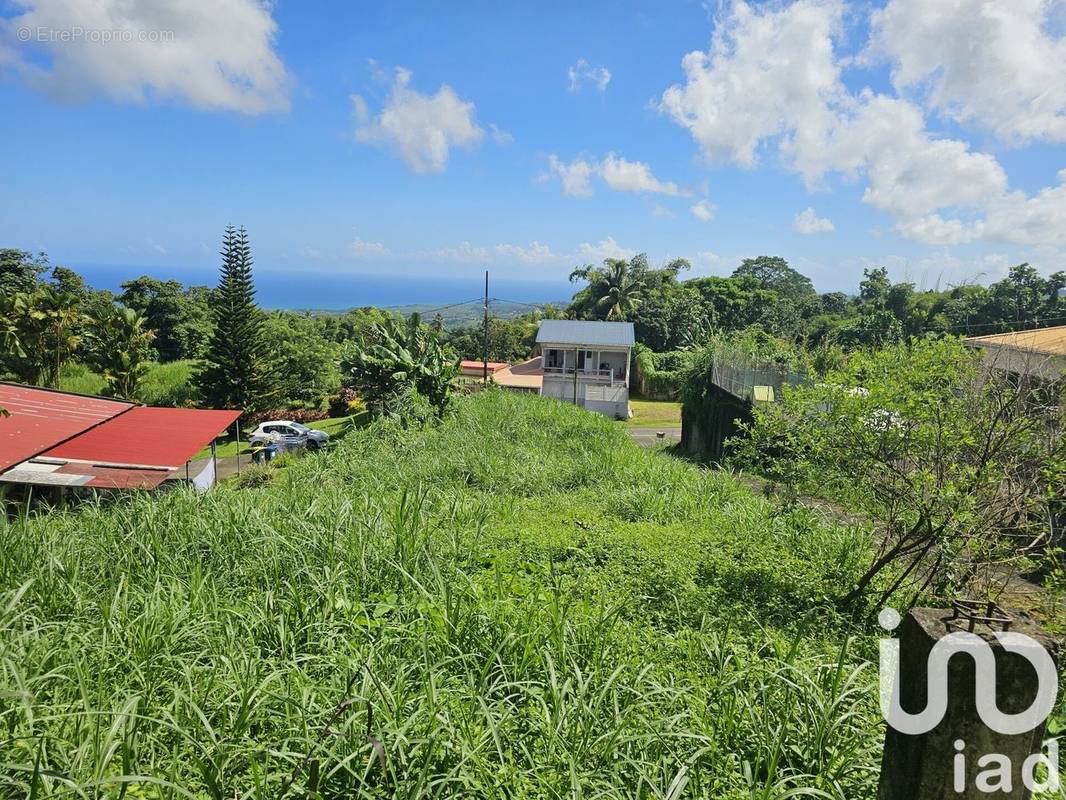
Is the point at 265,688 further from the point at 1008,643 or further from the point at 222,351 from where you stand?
the point at 222,351

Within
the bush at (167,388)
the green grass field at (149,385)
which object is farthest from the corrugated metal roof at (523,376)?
the green grass field at (149,385)

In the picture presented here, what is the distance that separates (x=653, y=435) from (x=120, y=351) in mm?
22341

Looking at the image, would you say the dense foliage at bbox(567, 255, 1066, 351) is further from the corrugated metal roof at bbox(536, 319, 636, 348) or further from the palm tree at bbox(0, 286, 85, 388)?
the palm tree at bbox(0, 286, 85, 388)

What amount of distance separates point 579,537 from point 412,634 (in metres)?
2.16

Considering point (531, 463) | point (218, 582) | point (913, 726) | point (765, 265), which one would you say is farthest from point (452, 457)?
point (765, 265)

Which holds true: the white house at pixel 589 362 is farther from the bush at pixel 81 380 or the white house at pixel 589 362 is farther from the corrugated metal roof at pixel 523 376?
the bush at pixel 81 380

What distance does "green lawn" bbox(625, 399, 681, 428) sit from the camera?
86.8 ft

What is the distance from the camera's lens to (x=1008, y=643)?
1.37m

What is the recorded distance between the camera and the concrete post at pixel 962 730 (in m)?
1.36

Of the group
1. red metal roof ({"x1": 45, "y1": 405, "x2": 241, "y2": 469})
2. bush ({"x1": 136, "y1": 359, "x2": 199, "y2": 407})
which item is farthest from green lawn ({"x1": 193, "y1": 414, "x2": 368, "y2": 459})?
red metal roof ({"x1": 45, "y1": 405, "x2": 241, "y2": 469})

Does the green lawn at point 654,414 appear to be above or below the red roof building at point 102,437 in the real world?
below

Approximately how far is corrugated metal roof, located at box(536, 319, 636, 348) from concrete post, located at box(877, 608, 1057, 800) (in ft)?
88.5

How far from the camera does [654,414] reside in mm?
29203

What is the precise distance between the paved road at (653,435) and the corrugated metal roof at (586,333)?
523 cm
